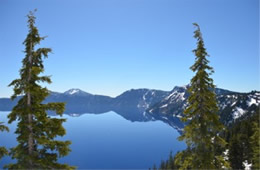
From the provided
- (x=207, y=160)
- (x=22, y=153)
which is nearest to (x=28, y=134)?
(x=22, y=153)

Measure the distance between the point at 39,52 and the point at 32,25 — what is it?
1880 mm

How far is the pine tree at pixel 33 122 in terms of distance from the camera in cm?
1250

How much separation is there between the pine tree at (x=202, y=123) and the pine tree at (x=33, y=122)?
973 cm

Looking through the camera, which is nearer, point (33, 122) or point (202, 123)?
→ point (33, 122)

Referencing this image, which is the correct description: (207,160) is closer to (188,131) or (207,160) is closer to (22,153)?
(188,131)

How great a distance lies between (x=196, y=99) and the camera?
663 inches

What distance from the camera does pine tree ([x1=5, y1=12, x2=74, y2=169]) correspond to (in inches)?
492

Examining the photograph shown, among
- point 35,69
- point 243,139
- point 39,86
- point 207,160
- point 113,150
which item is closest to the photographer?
point 35,69

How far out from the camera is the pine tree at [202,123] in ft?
53.2

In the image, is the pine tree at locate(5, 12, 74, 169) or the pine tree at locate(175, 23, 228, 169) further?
the pine tree at locate(175, 23, 228, 169)

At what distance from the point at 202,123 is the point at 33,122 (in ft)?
40.3

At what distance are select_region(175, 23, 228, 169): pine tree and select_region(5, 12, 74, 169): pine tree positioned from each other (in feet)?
31.9

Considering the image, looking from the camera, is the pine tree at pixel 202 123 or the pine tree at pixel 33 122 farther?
the pine tree at pixel 202 123

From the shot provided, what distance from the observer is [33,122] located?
1288 centimetres
